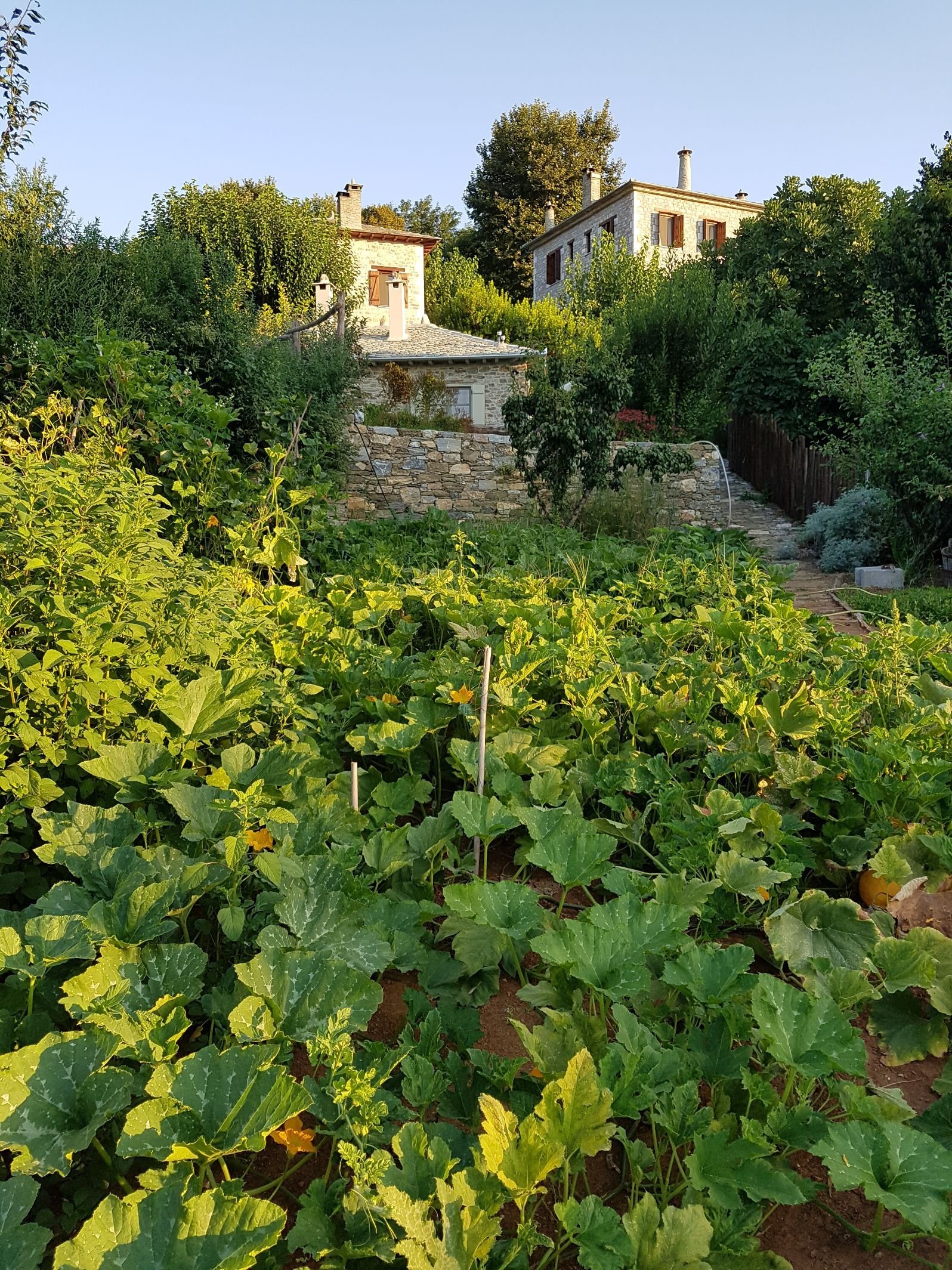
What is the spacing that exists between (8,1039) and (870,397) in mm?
9690

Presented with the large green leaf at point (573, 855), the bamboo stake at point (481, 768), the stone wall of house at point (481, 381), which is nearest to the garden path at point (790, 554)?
the bamboo stake at point (481, 768)

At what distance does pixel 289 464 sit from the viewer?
6.09 m

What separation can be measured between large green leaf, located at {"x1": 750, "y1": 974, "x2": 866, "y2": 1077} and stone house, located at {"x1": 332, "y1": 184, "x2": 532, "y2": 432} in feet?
49.3

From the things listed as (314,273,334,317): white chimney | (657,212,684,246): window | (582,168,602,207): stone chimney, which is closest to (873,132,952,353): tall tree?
(314,273,334,317): white chimney

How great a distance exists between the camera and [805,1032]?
4.69 feet

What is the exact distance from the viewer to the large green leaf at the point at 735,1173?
125 cm

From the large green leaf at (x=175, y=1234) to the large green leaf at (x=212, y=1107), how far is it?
2.8 inches

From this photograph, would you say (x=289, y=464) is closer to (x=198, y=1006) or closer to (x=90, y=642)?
(x=90, y=642)

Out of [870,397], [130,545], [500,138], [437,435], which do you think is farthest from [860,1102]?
[500,138]

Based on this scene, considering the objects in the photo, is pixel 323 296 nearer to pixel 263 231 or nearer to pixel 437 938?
pixel 263 231

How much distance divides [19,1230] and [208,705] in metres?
1.31

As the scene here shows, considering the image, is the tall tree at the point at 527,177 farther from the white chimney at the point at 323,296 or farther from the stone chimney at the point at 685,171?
the white chimney at the point at 323,296

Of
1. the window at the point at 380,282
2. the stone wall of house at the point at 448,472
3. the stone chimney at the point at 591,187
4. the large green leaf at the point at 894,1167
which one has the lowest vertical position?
the large green leaf at the point at 894,1167

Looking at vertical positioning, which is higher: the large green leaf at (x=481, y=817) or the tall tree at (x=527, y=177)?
the tall tree at (x=527, y=177)
